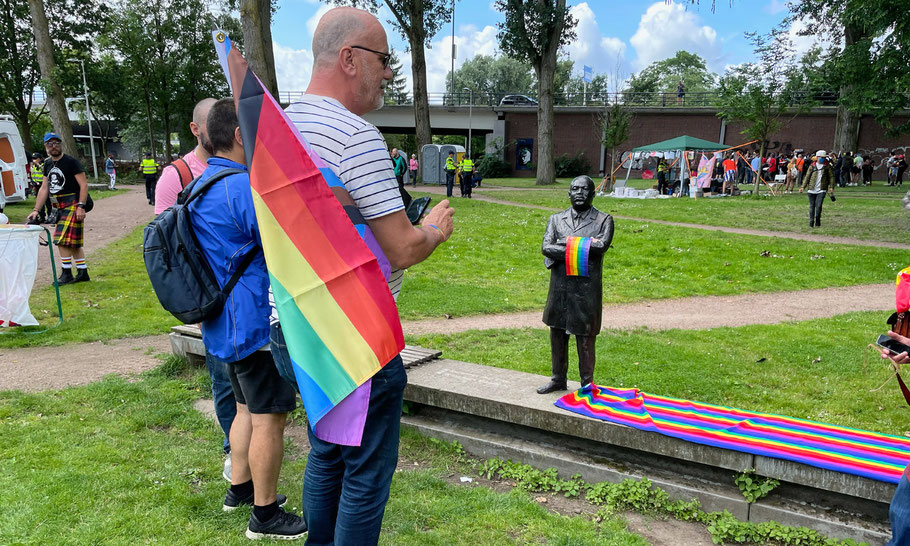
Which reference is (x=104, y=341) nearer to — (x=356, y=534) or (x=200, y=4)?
(x=356, y=534)

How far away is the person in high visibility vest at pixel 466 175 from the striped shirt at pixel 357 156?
20.6m

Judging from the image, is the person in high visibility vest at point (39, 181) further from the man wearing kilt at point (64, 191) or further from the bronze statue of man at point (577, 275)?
the bronze statue of man at point (577, 275)

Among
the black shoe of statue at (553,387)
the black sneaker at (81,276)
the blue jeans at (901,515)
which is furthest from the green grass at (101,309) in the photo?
the blue jeans at (901,515)

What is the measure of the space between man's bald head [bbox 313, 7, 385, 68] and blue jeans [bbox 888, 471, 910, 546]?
2360 mm

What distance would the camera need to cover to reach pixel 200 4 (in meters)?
35.7

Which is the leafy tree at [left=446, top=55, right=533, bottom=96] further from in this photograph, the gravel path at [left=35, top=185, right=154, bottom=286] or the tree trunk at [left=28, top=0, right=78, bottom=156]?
the tree trunk at [left=28, top=0, right=78, bottom=156]

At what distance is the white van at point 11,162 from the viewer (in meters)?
18.2

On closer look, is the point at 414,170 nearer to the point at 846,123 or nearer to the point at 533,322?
the point at 846,123

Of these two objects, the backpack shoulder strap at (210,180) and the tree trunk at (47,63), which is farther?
the tree trunk at (47,63)

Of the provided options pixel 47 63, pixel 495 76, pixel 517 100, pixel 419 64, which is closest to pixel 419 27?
pixel 419 64

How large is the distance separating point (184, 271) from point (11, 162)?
20.6 m

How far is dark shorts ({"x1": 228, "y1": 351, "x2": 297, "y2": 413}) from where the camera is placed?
8.79 ft

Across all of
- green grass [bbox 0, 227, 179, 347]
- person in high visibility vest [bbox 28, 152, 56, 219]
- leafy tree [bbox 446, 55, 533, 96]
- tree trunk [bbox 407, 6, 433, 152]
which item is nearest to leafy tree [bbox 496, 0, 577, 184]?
tree trunk [bbox 407, 6, 433, 152]

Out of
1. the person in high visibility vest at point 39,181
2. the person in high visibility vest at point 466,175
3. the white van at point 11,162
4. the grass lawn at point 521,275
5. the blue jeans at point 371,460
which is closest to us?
the blue jeans at point 371,460
